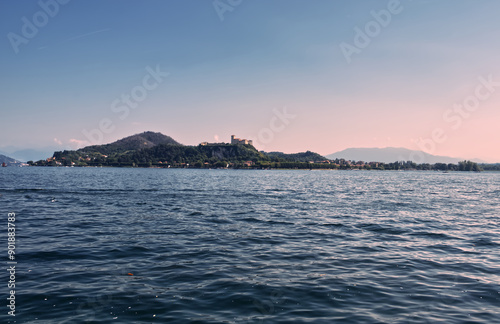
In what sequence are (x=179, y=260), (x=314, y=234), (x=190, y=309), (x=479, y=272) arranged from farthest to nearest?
(x=314, y=234) → (x=179, y=260) → (x=479, y=272) → (x=190, y=309)

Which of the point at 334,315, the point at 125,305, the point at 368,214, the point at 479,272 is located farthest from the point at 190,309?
the point at 368,214

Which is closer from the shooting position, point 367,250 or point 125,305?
point 125,305

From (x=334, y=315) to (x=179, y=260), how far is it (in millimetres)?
10223

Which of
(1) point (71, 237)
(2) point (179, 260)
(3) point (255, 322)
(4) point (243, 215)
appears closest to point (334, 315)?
(3) point (255, 322)

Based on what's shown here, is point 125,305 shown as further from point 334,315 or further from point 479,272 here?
point 479,272

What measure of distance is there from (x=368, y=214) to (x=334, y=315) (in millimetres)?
30168

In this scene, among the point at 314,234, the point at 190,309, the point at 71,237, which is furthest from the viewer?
the point at 314,234

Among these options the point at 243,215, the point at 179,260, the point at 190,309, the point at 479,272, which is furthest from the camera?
the point at 243,215

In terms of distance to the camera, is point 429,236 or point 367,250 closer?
point 367,250

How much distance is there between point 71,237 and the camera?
2428 centimetres

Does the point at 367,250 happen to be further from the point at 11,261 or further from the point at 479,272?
the point at 11,261

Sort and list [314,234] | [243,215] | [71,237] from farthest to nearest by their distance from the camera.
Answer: [243,215] → [314,234] → [71,237]

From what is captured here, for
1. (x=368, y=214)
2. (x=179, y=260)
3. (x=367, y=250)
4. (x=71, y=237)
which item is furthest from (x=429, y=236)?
(x=71, y=237)

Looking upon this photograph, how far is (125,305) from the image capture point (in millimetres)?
12062
